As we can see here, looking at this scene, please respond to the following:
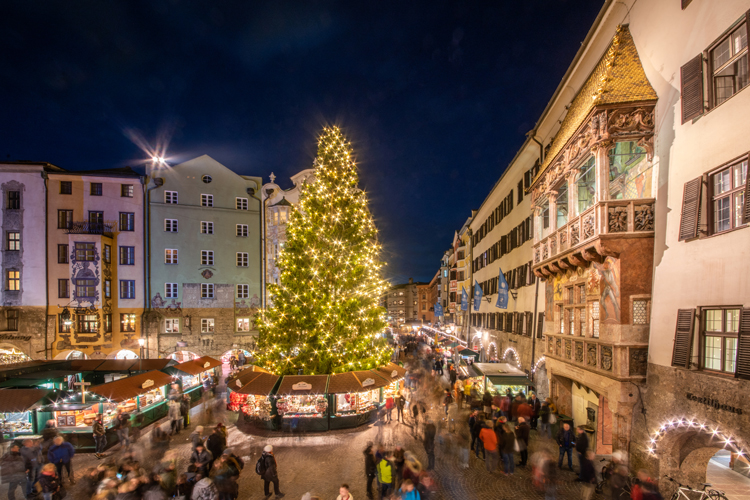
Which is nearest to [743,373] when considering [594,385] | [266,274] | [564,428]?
[594,385]

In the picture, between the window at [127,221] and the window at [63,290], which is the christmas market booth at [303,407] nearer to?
the window at [127,221]

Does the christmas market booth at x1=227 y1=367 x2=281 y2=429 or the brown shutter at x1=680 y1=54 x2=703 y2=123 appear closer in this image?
the brown shutter at x1=680 y1=54 x2=703 y2=123

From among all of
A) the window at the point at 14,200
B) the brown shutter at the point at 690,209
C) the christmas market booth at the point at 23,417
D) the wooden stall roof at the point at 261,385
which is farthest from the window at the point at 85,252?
the brown shutter at the point at 690,209

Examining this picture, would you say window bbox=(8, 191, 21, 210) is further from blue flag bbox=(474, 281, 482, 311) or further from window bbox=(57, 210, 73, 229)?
blue flag bbox=(474, 281, 482, 311)

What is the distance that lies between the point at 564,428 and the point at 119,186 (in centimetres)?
3778

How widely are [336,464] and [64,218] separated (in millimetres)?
33961

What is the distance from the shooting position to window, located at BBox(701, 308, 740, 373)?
825cm

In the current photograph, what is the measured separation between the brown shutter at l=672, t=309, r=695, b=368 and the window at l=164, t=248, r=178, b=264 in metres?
36.6

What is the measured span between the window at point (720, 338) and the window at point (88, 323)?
128 ft

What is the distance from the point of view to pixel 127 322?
34.8m

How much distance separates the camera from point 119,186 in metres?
35.3

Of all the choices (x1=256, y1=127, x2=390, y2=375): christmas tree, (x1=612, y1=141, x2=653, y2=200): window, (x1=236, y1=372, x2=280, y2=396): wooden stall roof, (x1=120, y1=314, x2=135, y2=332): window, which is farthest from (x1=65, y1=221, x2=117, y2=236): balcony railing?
(x1=612, y1=141, x2=653, y2=200): window

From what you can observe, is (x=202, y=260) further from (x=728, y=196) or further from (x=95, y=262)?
(x=728, y=196)

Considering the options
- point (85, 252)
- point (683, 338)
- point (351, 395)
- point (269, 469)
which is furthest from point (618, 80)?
point (85, 252)
